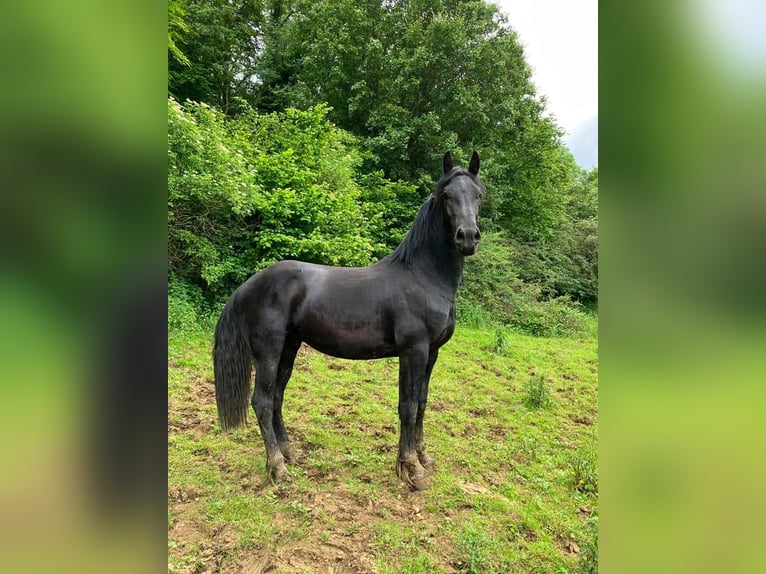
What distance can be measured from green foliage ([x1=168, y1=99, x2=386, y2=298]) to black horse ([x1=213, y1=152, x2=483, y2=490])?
368 centimetres

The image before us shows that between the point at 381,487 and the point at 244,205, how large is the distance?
4.99m

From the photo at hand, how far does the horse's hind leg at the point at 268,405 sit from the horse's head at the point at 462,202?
1548 millimetres

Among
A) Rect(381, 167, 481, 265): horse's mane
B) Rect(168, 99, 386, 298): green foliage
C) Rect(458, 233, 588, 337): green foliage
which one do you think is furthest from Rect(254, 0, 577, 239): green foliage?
Rect(381, 167, 481, 265): horse's mane

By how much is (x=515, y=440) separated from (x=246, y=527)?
2480 millimetres

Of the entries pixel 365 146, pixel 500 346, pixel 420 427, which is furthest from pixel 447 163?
pixel 365 146

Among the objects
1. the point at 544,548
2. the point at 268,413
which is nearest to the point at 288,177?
the point at 268,413

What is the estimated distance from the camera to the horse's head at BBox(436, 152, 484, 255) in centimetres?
240

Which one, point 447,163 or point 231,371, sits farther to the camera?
point 231,371

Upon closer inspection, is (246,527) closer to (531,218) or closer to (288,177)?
(288,177)

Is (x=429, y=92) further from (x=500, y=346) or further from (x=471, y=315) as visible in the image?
(x=500, y=346)

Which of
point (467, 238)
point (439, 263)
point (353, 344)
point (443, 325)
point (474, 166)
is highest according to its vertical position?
point (474, 166)

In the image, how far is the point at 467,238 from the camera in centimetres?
238

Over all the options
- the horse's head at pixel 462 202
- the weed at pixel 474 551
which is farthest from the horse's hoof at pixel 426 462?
the horse's head at pixel 462 202

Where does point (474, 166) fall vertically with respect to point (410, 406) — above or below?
above
